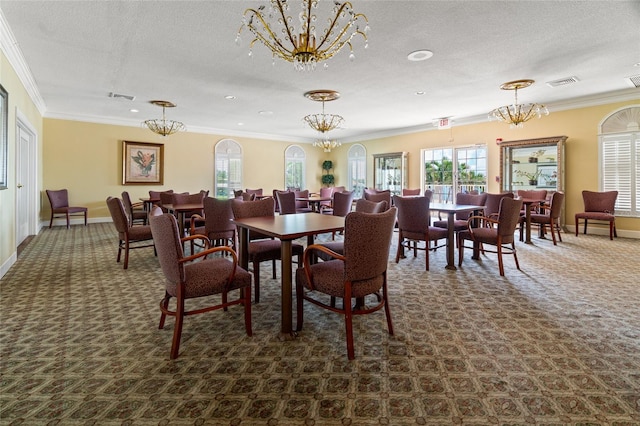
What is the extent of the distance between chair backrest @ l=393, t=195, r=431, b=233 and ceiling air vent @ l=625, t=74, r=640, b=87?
452 centimetres

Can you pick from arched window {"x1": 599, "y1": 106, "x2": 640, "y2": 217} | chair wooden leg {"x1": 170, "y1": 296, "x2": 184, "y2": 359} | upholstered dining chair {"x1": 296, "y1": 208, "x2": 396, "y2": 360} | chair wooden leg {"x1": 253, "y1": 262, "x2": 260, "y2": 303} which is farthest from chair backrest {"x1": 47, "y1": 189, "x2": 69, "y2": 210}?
arched window {"x1": 599, "y1": 106, "x2": 640, "y2": 217}

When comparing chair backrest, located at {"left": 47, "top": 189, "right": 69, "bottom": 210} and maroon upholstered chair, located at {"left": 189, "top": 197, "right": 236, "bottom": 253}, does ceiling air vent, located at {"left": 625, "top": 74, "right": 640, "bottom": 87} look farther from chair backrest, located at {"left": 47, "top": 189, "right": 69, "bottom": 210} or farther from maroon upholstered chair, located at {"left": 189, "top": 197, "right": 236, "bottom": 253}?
chair backrest, located at {"left": 47, "top": 189, "right": 69, "bottom": 210}

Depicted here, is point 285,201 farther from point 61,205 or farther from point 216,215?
point 61,205

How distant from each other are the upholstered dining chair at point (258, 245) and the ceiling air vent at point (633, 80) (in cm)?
636

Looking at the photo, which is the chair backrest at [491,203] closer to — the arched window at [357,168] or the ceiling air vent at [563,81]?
the ceiling air vent at [563,81]

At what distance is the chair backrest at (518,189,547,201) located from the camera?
7113mm

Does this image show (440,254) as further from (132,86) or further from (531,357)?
(132,86)

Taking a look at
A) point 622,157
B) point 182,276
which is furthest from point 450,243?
point 622,157

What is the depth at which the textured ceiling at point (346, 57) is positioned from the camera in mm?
3422

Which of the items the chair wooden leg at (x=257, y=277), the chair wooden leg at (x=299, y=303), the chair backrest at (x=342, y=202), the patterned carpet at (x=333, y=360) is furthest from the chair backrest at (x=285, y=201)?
the chair wooden leg at (x=299, y=303)

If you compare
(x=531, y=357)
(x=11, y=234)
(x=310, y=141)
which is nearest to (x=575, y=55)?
(x=531, y=357)

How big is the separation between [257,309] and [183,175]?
27.3 feet

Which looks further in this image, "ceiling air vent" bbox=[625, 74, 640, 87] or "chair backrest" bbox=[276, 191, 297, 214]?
"chair backrest" bbox=[276, 191, 297, 214]

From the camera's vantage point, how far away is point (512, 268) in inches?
172
